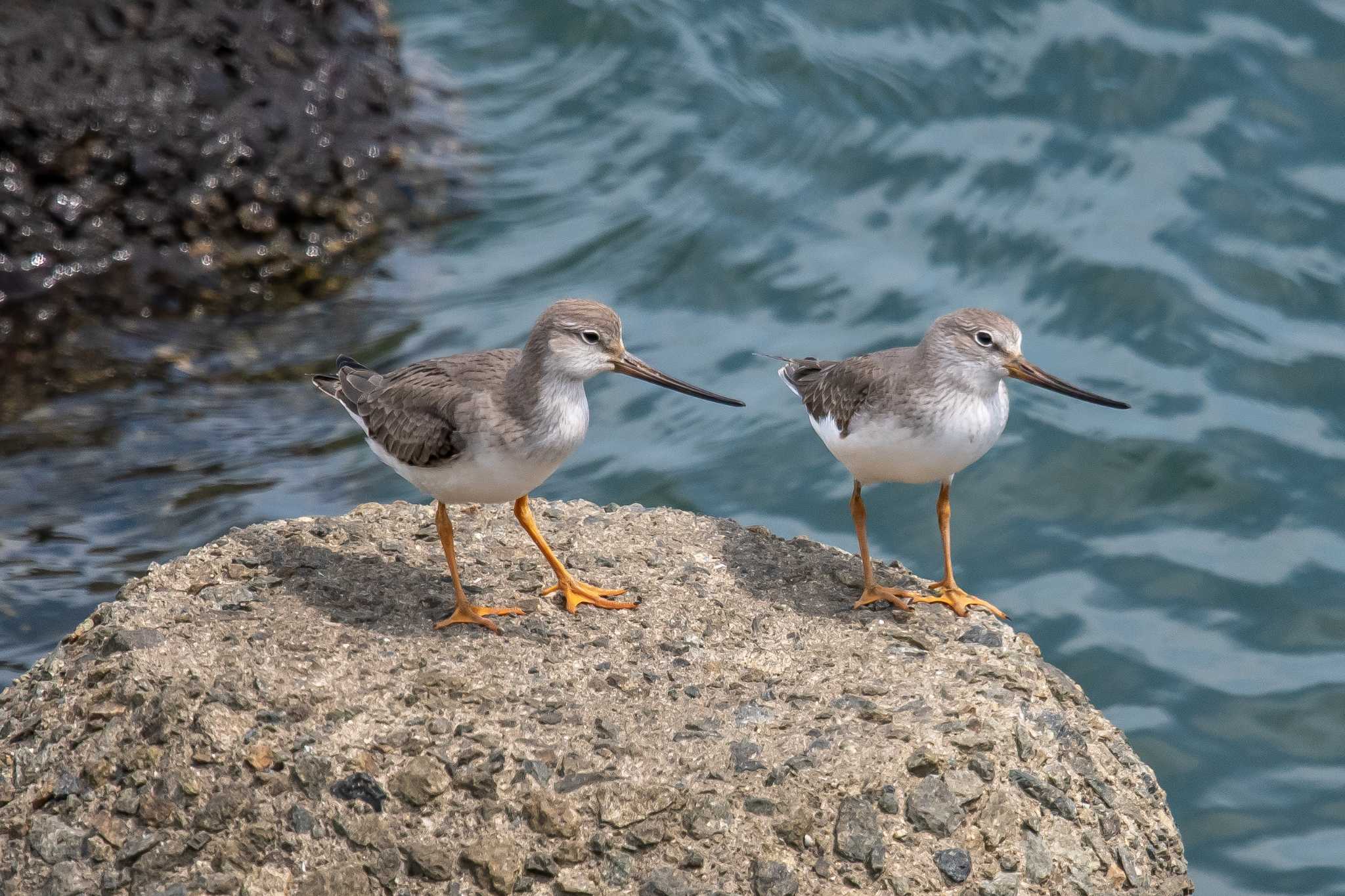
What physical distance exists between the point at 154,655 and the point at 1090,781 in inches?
165

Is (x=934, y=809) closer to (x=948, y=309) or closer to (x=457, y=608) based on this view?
(x=457, y=608)

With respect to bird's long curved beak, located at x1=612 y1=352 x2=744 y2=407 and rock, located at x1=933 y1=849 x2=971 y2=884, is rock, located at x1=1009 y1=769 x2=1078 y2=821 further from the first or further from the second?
bird's long curved beak, located at x1=612 y1=352 x2=744 y2=407

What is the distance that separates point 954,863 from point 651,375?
109 inches

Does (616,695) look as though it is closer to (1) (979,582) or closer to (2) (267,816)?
(2) (267,816)

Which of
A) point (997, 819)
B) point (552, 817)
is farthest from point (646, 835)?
point (997, 819)

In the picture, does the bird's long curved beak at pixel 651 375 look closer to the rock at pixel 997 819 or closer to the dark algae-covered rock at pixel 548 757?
the dark algae-covered rock at pixel 548 757

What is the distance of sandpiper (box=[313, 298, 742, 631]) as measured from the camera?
22.0 feet

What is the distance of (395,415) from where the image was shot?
281 inches

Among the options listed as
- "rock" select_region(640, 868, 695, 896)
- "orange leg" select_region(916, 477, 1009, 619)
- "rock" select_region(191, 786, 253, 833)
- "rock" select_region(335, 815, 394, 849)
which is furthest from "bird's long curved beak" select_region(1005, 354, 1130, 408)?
"rock" select_region(191, 786, 253, 833)

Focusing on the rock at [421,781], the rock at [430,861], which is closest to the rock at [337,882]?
the rock at [430,861]

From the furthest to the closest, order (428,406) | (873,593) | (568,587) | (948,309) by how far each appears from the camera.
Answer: (948,309) < (873,593) < (568,587) < (428,406)

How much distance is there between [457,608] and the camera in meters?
6.88

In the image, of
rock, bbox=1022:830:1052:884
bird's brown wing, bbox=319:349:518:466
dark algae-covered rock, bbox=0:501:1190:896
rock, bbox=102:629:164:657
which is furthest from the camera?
bird's brown wing, bbox=319:349:518:466

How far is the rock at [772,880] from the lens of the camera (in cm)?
557
